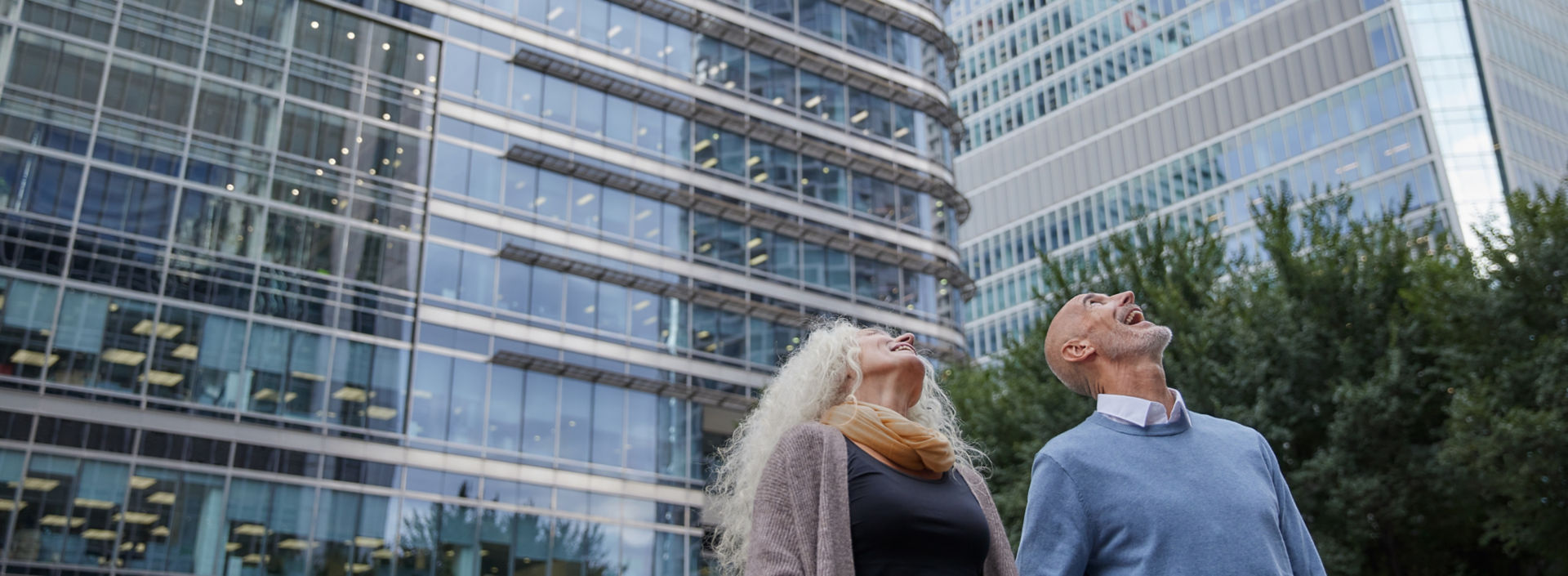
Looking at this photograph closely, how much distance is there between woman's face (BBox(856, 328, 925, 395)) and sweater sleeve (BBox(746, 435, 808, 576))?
2.05 ft

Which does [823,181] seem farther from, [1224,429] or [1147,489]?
[1147,489]

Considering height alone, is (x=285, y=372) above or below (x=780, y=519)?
above

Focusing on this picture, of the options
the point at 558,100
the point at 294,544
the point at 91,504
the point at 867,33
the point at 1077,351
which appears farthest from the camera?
the point at 867,33

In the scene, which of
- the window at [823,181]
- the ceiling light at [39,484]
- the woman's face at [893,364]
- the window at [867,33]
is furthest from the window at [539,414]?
the woman's face at [893,364]

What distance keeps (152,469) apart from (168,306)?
3.56 metres

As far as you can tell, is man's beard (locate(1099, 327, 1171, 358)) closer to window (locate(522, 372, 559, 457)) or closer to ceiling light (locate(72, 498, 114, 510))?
ceiling light (locate(72, 498, 114, 510))

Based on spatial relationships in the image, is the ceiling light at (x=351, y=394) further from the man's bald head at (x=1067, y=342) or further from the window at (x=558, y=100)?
the man's bald head at (x=1067, y=342)

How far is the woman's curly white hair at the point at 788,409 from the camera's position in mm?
5227

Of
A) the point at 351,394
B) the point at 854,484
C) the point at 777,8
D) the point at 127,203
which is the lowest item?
the point at 854,484

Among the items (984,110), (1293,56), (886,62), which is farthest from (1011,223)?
(886,62)

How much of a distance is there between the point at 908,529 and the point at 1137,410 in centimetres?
111

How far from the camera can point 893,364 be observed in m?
5.27

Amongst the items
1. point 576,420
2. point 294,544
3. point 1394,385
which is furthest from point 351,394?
point 1394,385

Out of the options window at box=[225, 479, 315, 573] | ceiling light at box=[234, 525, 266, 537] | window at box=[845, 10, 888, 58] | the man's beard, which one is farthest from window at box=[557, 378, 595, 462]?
the man's beard
